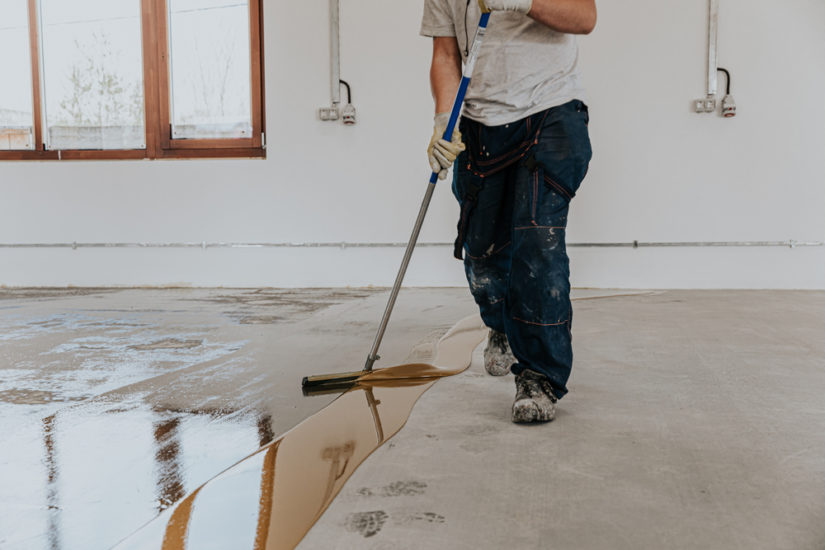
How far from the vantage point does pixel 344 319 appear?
3.10 metres

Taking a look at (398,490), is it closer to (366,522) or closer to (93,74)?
(366,522)

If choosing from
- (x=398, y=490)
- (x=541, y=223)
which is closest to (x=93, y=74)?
(x=541, y=223)

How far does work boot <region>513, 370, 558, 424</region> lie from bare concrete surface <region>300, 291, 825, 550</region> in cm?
3

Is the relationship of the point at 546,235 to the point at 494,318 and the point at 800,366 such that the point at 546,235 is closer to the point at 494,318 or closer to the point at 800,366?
the point at 494,318

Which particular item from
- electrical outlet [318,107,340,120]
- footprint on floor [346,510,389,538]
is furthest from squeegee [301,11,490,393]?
electrical outlet [318,107,340,120]

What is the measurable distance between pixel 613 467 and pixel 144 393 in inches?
47.7

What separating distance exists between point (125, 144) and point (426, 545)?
492cm

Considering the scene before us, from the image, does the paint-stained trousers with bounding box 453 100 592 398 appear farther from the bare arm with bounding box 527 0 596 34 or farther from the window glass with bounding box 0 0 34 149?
the window glass with bounding box 0 0 34 149

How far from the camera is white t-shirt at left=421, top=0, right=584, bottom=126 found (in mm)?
1589

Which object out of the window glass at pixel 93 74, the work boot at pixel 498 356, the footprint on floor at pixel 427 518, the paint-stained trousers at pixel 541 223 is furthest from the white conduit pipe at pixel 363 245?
the footprint on floor at pixel 427 518

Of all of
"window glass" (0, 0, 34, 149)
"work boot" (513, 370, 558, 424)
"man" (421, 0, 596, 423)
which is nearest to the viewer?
"work boot" (513, 370, 558, 424)

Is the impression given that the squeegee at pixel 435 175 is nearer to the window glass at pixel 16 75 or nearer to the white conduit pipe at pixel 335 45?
the white conduit pipe at pixel 335 45

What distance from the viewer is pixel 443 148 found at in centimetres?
168

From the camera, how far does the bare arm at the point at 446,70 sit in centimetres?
180
